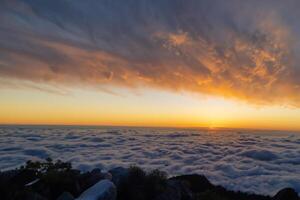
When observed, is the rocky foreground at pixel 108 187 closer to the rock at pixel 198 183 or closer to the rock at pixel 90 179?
the rock at pixel 90 179

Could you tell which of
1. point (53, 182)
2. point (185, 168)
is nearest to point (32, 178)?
point (53, 182)

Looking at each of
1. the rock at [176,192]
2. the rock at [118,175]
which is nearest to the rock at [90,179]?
the rock at [118,175]

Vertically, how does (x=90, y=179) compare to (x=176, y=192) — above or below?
above

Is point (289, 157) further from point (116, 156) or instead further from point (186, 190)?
point (186, 190)

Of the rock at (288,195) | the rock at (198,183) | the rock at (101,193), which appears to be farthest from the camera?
the rock at (198,183)

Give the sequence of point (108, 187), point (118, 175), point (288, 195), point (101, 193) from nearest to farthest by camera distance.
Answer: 1. point (101, 193)
2. point (108, 187)
3. point (118, 175)
4. point (288, 195)

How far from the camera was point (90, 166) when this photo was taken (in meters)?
21.8

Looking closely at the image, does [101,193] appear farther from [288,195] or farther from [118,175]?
[288,195]

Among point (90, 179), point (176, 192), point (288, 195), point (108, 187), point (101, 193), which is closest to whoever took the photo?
point (101, 193)

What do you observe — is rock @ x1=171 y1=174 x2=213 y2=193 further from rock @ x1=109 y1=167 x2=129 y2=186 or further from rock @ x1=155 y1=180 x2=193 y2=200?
rock @ x1=109 y1=167 x2=129 y2=186

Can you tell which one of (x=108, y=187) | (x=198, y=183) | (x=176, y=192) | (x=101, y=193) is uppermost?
(x=108, y=187)

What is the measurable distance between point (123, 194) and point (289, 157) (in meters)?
23.4

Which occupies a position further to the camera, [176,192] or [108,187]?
[176,192]

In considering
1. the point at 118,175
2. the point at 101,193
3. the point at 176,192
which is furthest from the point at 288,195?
the point at 101,193
